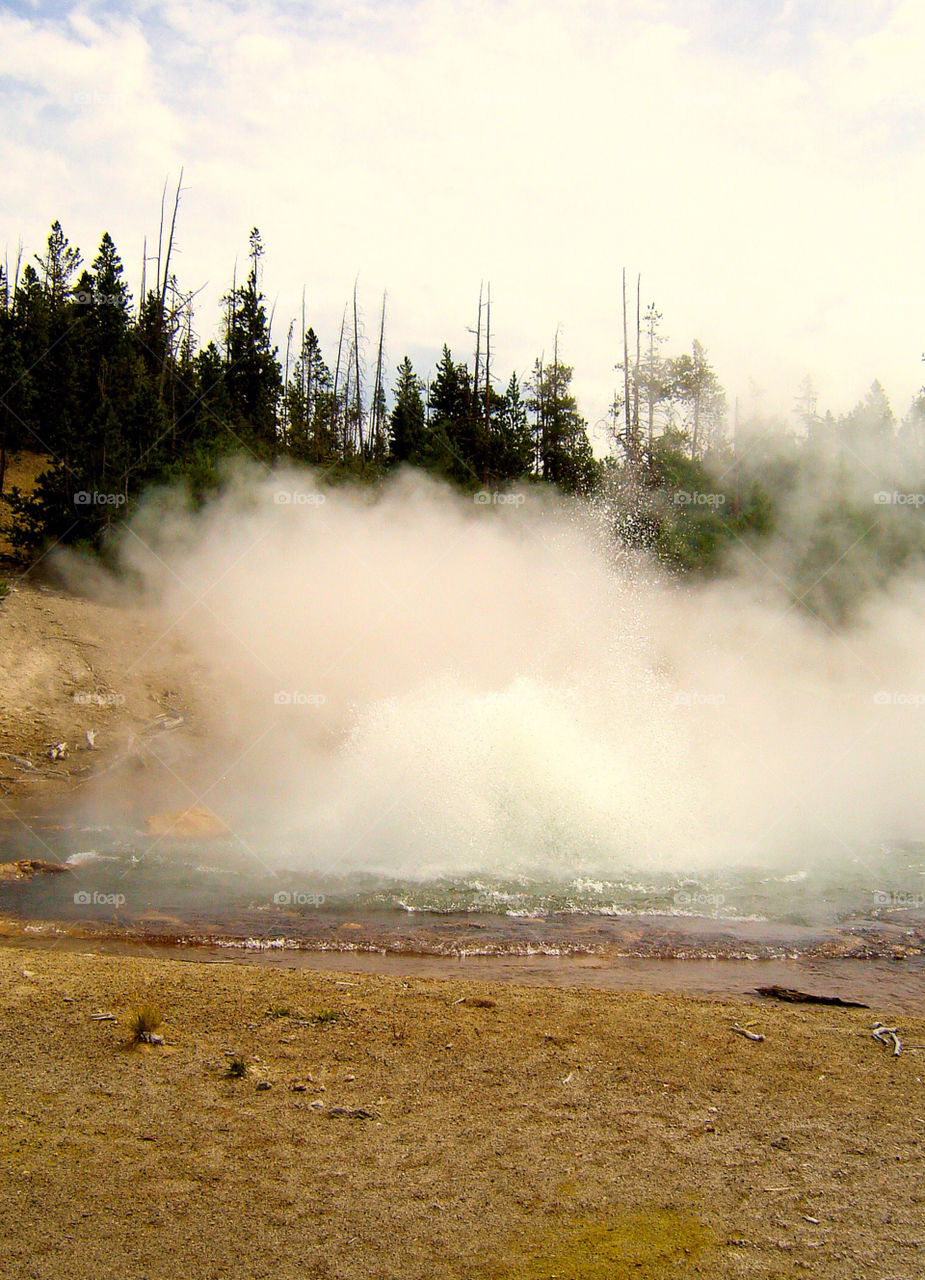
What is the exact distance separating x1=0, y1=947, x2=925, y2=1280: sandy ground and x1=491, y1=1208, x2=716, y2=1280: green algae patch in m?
0.01

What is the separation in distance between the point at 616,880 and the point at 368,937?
3334mm

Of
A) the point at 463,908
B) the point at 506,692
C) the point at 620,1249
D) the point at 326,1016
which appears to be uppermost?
the point at 506,692

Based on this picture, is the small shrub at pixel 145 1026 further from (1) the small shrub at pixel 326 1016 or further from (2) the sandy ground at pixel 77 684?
(2) the sandy ground at pixel 77 684

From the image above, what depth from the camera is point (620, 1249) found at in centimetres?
370

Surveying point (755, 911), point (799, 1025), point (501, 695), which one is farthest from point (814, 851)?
point (799, 1025)

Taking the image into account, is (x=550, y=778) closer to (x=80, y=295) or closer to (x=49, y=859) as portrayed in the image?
(x=49, y=859)

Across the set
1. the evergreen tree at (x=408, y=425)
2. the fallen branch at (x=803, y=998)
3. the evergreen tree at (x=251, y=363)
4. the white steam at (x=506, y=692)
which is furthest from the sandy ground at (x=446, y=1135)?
the evergreen tree at (x=251, y=363)

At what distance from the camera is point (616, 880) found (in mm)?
10133

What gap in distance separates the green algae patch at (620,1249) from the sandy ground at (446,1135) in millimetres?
10

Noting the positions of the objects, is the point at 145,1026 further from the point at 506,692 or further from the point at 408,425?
the point at 408,425

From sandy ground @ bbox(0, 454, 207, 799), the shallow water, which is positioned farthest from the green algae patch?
sandy ground @ bbox(0, 454, 207, 799)

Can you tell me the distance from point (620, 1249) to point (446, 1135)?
117 centimetres

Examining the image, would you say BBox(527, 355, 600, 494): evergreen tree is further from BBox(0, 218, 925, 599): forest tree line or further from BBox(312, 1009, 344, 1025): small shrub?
BBox(312, 1009, 344, 1025): small shrub

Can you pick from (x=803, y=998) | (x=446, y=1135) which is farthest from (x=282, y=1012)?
(x=803, y=998)
